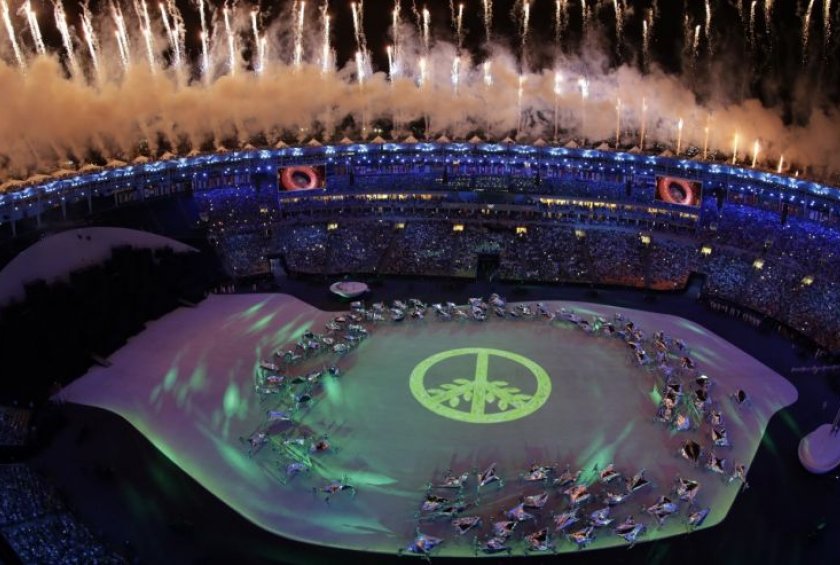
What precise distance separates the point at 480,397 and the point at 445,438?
490 centimetres

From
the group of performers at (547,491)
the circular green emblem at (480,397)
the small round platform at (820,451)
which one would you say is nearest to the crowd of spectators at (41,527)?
the group of performers at (547,491)

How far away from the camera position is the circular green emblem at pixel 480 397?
43938 mm

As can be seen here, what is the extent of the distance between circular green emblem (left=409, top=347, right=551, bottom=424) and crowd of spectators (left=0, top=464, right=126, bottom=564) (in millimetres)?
19623

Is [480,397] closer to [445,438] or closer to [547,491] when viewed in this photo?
[445,438]

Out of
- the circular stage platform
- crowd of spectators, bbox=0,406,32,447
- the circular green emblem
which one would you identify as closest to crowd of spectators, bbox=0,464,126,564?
crowd of spectators, bbox=0,406,32,447

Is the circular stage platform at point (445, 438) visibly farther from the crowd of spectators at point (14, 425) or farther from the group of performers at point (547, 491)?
the crowd of spectators at point (14, 425)

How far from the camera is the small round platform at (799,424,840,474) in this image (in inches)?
1505

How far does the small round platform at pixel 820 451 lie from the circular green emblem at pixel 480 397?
14.2 metres

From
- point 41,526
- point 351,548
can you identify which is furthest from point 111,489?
point 351,548

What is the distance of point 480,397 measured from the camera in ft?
150

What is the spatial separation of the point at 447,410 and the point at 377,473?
702 centimetres

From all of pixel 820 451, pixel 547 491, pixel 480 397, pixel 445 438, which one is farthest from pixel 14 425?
pixel 820 451

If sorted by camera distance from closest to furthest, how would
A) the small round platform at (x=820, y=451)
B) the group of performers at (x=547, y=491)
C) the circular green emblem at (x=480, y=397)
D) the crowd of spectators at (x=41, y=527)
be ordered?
the crowd of spectators at (x=41, y=527) → the group of performers at (x=547, y=491) → the small round platform at (x=820, y=451) → the circular green emblem at (x=480, y=397)

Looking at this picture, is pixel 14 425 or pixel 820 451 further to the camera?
pixel 14 425
